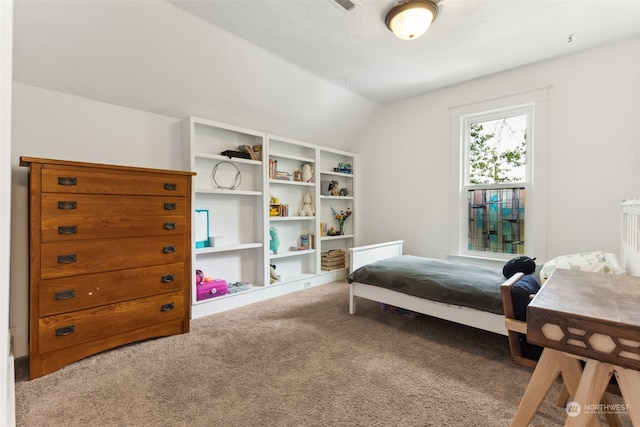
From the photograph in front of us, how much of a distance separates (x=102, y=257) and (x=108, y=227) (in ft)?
0.71

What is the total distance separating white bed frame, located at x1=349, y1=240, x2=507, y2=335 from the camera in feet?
7.02

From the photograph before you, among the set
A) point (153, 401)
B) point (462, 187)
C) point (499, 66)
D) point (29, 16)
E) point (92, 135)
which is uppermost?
point (499, 66)

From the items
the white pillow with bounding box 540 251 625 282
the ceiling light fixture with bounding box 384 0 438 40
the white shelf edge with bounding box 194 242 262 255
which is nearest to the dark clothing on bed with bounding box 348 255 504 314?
the white pillow with bounding box 540 251 625 282

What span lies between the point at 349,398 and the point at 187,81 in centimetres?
295

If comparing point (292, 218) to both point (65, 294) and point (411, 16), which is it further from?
point (411, 16)

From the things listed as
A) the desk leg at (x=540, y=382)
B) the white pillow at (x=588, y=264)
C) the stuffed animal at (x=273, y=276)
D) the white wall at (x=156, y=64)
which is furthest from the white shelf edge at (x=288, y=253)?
the desk leg at (x=540, y=382)

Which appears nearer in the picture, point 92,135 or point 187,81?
point 92,135

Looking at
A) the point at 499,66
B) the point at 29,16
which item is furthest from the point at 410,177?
the point at 29,16

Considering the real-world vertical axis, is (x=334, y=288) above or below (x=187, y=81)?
below

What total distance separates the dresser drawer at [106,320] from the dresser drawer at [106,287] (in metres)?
0.04

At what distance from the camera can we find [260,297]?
3.49 m

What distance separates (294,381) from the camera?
185 centimetres

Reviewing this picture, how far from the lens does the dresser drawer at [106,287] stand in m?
1.93

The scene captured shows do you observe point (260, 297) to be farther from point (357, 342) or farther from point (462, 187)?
point (462, 187)
